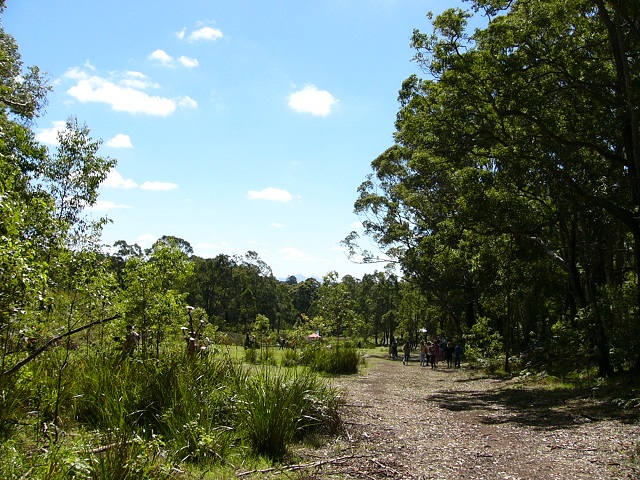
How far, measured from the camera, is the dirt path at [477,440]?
20.3ft

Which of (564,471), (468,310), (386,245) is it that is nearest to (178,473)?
(564,471)

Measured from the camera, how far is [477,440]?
805cm

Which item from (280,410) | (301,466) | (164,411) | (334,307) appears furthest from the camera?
(334,307)

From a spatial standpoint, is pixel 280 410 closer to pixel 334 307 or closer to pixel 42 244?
pixel 42 244

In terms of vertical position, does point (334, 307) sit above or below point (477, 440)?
above

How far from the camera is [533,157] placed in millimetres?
12688

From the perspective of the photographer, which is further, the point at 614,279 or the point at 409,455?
the point at 614,279

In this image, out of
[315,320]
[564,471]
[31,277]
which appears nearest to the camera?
[31,277]

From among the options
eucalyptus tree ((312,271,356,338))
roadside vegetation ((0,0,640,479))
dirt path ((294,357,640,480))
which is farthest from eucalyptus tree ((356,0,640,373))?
eucalyptus tree ((312,271,356,338))

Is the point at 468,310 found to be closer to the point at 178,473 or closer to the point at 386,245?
the point at 386,245

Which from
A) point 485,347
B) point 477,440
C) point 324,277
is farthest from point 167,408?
point 485,347

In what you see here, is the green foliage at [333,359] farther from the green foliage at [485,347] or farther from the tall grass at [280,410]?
the tall grass at [280,410]

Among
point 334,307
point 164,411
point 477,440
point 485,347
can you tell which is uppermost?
point 334,307

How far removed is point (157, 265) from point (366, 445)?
452 cm
